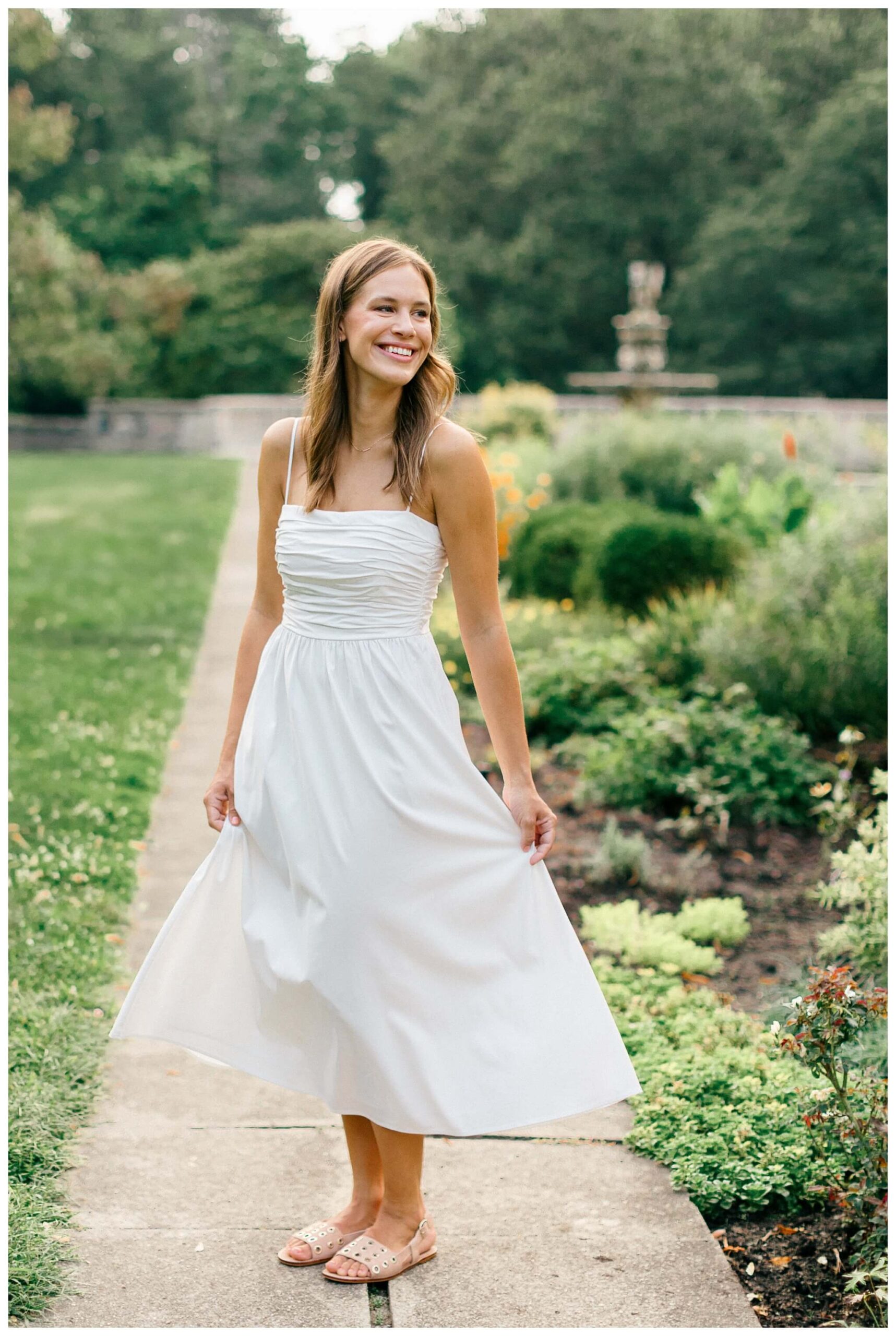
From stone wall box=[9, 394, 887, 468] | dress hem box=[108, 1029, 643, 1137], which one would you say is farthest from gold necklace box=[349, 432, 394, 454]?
stone wall box=[9, 394, 887, 468]

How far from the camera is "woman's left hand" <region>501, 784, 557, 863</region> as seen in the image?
266cm

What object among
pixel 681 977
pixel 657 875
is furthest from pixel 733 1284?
pixel 657 875

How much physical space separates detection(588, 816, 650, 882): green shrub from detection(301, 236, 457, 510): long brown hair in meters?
2.71

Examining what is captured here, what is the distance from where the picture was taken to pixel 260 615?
9.38 ft

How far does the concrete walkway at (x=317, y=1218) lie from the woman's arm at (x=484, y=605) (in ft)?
2.88

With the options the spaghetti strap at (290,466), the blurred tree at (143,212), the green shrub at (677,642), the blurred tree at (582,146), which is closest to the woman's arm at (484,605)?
the spaghetti strap at (290,466)

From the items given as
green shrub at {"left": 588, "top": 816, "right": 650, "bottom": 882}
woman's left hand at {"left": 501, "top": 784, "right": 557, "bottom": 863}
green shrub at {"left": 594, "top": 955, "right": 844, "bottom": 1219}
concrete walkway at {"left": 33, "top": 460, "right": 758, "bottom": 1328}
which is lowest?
concrete walkway at {"left": 33, "top": 460, "right": 758, "bottom": 1328}

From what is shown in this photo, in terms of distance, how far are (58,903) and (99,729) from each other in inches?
96.5

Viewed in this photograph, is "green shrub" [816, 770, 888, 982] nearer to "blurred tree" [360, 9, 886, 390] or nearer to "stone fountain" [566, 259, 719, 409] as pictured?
"stone fountain" [566, 259, 719, 409]

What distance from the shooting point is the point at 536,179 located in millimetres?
35344

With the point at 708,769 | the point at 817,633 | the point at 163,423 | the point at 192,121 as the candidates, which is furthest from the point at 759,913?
the point at 192,121

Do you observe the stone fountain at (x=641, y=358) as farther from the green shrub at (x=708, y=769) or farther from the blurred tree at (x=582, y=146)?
the blurred tree at (x=582, y=146)

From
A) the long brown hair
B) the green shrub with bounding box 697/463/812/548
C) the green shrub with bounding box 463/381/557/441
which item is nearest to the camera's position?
the long brown hair

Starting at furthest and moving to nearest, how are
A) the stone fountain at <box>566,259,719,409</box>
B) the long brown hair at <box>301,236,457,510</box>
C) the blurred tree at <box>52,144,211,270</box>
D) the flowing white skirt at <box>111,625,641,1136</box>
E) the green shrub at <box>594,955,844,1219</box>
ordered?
the blurred tree at <box>52,144,211,270</box>, the stone fountain at <box>566,259,719,409</box>, the green shrub at <box>594,955,844,1219</box>, the long brown hair at <box>301,236,457,510</box>, the flowing white skirt at <box>111,625,641,1136</box>
